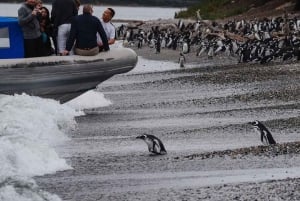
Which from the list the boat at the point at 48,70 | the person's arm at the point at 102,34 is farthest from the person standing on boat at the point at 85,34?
the boat at the point at 48,70

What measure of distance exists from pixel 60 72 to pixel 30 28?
0.82 meters

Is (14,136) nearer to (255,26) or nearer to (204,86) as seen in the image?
(204,86)

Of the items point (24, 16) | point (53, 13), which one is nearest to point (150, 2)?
point (53, 13)

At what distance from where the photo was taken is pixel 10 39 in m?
13.1

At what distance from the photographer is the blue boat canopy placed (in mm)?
13008

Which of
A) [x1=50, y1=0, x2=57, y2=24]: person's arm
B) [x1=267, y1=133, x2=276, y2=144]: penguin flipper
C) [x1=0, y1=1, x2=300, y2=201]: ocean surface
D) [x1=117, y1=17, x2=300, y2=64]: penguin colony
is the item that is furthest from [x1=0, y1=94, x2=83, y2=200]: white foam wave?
[x1=117, y1=17, x2=300, y2=64]: penguin colony

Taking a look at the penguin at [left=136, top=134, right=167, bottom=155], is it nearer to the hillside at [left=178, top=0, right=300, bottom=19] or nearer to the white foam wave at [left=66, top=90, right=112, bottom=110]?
the white foam wave at [left=66, top=90, right=112, bottom=110]

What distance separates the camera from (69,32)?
13.6 meters

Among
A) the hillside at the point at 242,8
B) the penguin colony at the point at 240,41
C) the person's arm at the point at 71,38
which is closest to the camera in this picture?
the person's arm at the point at 71,38

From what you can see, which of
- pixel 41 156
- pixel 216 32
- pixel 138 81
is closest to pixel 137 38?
pixel 216 32

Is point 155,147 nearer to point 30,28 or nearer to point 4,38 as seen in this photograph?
point 30,28

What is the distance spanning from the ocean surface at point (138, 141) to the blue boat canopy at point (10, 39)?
2.50ft

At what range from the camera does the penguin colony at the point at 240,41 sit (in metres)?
24.7

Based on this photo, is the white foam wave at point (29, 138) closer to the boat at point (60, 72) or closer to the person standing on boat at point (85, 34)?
the boat at point (60, 72)
